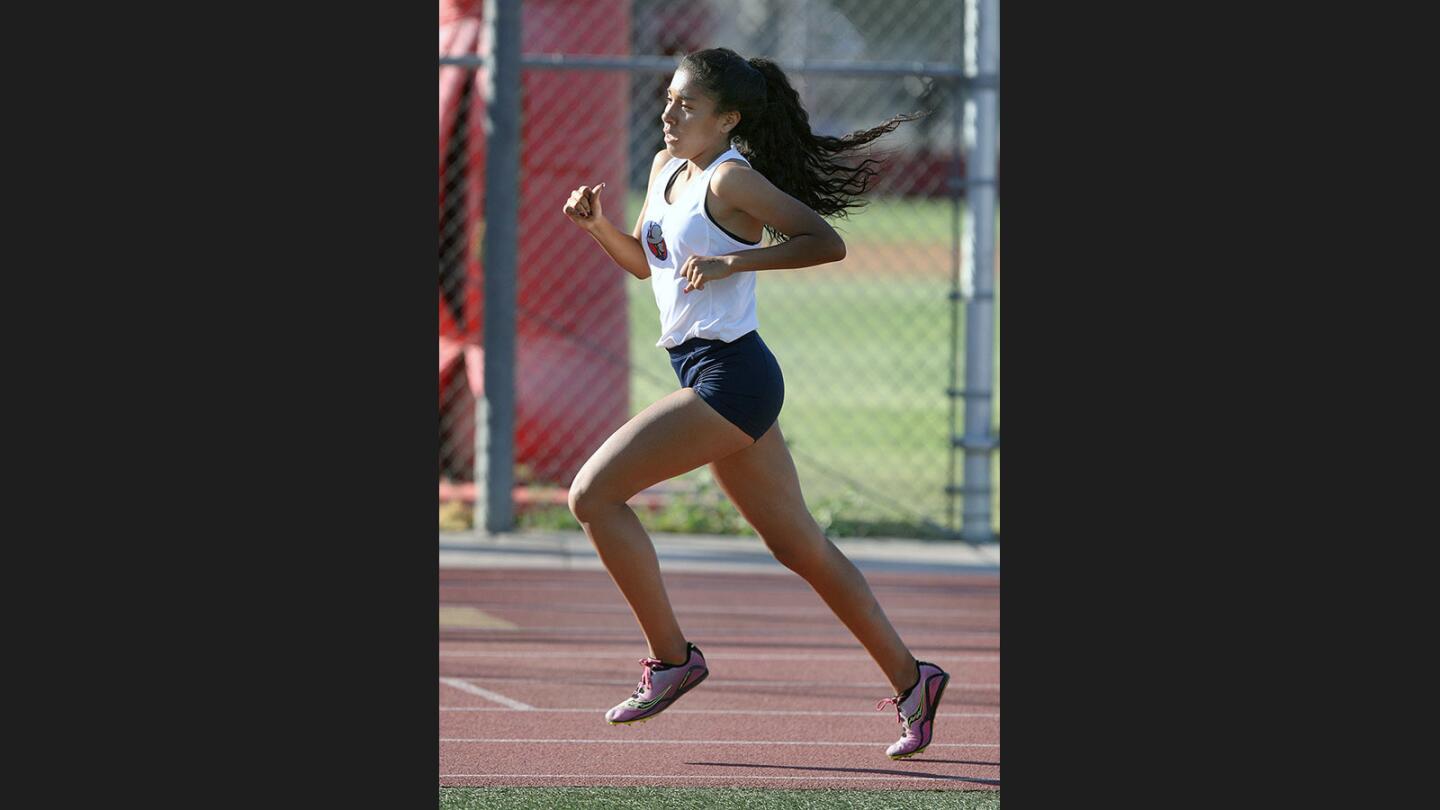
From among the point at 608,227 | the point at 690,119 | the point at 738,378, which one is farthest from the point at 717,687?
the point at 690,119

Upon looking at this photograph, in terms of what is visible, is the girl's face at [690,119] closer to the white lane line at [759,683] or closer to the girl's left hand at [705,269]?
the girl's left hand at [705,269]

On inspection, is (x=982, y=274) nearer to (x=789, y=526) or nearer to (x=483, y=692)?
(x=483, y=692)

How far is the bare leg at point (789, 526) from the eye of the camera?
180 inches

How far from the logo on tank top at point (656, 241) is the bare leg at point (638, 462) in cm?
34

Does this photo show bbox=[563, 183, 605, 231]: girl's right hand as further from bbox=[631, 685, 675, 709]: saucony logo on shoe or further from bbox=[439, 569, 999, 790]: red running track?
bbox=[439, 569, 999, 790]: red running track

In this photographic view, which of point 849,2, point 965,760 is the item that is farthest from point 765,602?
point 849,2

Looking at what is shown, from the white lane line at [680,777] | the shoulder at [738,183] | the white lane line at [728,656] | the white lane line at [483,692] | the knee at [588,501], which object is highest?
the shoulder at [738,183]

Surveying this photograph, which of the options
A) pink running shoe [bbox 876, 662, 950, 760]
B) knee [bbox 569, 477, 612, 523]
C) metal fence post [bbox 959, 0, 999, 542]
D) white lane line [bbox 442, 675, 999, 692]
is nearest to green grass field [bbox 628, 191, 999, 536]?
metal fence post [bbox 959, 0, 999, 542]

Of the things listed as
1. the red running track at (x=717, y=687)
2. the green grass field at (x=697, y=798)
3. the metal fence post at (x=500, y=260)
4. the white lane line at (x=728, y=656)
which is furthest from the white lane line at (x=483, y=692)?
the metal fence post at (x=500, y=260)

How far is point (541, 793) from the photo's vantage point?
15.2ft

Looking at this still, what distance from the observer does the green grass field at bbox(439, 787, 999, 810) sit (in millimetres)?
4516

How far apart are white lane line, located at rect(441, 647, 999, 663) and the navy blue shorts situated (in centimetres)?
214

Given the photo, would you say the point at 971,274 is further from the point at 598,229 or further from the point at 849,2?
the point at 849,2

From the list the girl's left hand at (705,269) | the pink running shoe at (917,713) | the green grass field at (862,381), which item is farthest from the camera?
the green grass field at (862,381)
